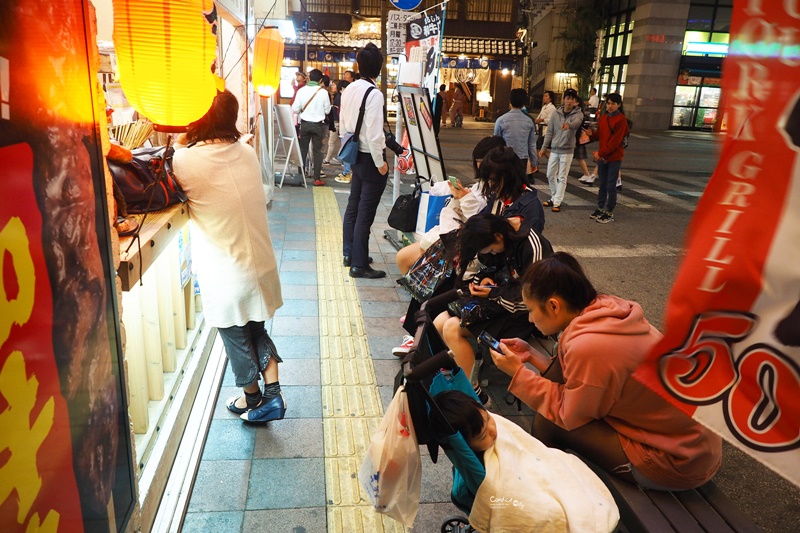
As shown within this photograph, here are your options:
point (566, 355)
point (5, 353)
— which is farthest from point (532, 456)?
point (5, 353)

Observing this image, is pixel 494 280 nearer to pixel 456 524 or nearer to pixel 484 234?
pixel 484 234

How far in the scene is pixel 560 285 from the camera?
2.74 m

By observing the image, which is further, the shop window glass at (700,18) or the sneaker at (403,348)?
the shop window glass at (700,18)

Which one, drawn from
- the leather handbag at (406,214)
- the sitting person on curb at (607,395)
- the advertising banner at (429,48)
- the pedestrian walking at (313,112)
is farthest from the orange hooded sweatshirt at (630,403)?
the pedestrian walking at (313,112)

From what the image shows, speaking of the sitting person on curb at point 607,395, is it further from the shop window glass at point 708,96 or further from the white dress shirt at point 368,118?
the shop window glass at point 708,96

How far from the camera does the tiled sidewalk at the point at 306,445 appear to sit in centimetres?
302

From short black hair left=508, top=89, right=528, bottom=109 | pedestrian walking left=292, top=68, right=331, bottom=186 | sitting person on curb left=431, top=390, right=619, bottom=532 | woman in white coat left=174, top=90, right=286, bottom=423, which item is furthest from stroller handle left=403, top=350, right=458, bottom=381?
pedestrian walking left=292, top=68, right=331, bottom=186

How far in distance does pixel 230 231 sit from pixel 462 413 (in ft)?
5.93

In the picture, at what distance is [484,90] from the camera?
32562mm

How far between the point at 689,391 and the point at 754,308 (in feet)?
0.77

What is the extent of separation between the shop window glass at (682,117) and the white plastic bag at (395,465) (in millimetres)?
31633

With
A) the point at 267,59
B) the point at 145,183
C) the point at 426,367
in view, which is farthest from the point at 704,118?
the point at 426,367

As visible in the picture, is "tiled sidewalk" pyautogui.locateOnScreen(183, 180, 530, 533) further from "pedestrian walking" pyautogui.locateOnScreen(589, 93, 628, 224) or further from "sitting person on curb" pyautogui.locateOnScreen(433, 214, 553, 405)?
"pedestrian walking" pyautogui.locateOnScreen(589, 93, 628, 224)

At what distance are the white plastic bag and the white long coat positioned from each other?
156cm
